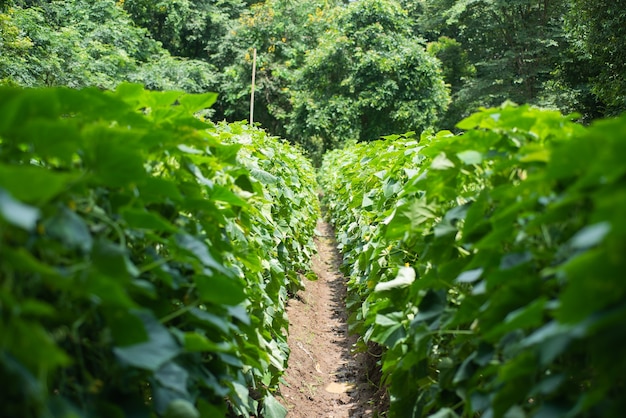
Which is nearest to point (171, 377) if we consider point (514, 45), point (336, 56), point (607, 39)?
point (607, 39)

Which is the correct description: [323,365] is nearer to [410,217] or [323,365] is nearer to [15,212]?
[410,217]

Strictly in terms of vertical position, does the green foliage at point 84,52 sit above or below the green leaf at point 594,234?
below

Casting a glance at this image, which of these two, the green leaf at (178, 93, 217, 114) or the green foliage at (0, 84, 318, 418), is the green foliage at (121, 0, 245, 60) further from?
the green foliage at (0, 84, 318, 418)

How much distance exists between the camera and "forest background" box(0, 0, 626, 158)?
1415cm

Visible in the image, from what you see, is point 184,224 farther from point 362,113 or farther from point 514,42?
point 514,42

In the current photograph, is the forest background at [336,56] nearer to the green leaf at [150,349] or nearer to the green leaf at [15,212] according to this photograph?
the green leaf at [150,349]

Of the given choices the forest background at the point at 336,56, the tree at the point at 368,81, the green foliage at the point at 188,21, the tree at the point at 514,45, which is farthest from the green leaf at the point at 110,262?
the green foliage at the point at 188,21

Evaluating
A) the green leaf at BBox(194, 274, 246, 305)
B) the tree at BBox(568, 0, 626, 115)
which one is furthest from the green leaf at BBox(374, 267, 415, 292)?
the tree at BBox(568, 0, 626, 115)

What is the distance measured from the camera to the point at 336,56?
18672mm

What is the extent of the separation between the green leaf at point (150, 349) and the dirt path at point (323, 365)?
2186mm

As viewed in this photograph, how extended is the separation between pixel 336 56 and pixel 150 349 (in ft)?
60.5

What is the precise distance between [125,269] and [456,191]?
123cm

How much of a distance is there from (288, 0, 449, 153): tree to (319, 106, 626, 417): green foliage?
1577cm

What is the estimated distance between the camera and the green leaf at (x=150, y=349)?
977 mm
